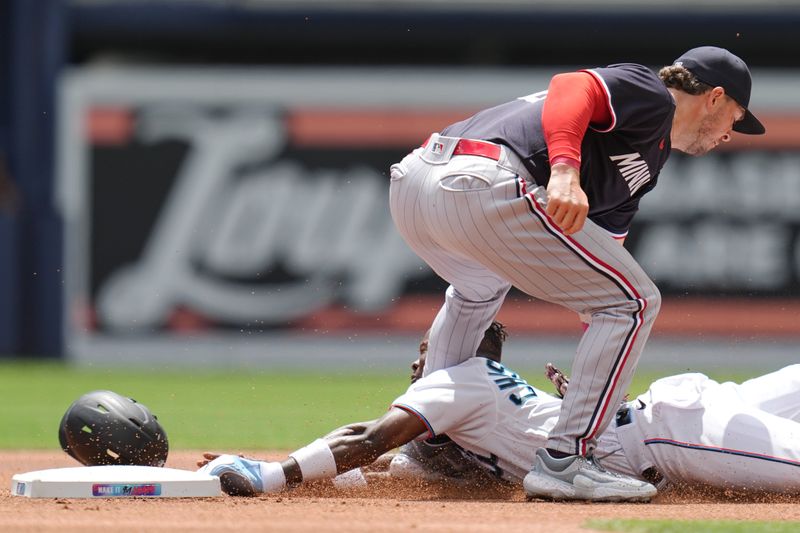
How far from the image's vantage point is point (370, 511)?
421 centimetres

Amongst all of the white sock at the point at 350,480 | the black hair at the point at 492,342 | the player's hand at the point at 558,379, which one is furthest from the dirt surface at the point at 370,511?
the black hair at the point at 492,342

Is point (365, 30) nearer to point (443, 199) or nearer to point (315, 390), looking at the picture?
point (315, 390)

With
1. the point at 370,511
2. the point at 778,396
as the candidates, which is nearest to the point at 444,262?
the point at 370,511

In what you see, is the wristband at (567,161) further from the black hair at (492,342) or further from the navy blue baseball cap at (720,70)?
the black hair at (492,342)

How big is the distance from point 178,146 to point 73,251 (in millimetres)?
1470

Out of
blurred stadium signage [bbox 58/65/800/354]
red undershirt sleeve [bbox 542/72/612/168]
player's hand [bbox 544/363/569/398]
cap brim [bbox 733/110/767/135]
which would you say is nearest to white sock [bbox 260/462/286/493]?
player's hand [bbox 544/363/569/398]

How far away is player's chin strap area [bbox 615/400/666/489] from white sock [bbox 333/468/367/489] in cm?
92

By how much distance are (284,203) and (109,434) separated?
28.0ft

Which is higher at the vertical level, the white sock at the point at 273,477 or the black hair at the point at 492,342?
the black hair at the point at 492,342

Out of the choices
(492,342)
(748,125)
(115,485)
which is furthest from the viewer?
(492,342)

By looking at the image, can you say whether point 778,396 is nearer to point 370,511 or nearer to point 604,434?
point 604,434

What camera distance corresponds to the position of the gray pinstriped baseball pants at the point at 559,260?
443 cm

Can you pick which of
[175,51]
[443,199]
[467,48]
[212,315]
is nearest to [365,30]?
[467,48]

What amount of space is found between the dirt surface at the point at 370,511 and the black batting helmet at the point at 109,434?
0.97 ft
